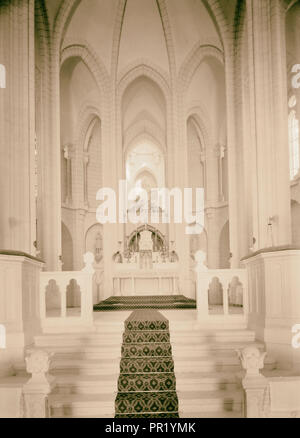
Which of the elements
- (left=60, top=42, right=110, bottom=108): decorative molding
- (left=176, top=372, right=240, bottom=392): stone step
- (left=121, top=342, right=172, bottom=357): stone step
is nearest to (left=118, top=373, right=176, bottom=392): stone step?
(left=176, top=372, right=240, bottom=392): stone step

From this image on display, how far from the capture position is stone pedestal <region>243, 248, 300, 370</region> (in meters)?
6.73

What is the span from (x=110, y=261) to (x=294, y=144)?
7316 millimetres

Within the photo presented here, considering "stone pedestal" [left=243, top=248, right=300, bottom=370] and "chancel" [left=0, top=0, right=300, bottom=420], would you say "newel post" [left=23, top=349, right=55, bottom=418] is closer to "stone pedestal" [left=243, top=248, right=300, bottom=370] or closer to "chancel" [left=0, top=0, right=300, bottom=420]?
"chancel" [left=0, top=0, right=300, bottom=420]

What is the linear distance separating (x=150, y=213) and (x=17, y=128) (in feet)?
46.7

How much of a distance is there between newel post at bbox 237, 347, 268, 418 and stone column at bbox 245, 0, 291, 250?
516 centimetres

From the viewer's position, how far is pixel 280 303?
22.8 feet

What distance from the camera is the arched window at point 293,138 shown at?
16.3 metres

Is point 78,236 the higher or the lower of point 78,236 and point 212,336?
the higher

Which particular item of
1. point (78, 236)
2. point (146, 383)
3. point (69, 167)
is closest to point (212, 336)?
point (146, 383)

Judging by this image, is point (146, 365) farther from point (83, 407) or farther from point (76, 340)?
point (76, 340)

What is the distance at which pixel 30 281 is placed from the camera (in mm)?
7496
